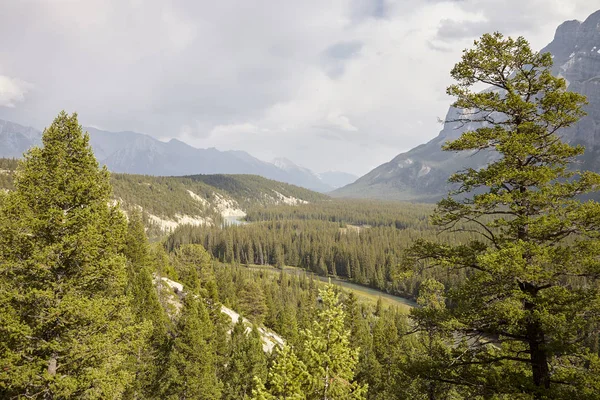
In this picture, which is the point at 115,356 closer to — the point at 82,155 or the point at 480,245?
the point at 82,155

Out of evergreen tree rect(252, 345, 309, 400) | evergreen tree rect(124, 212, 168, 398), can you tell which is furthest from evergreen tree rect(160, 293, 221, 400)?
evergreen tree rect(252, 345, 309, 400)

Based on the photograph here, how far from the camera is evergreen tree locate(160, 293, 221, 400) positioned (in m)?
28.4

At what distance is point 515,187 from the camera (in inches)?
435

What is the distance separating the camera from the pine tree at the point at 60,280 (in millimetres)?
11367

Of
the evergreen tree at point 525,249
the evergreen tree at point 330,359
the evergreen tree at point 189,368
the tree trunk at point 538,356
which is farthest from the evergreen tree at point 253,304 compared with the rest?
the tree trunk at point 538,356

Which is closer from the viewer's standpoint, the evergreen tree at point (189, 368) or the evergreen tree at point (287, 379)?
the evergreen tree at point (287, 379)

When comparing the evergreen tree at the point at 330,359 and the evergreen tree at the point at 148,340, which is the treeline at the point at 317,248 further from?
the evergreen tree at the point at 330,359

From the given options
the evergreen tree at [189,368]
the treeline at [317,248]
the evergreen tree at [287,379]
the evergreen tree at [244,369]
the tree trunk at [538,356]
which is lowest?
the treeline at [317,248]

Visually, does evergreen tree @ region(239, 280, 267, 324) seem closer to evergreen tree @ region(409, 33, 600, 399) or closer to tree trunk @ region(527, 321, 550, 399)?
evergreen tree @ region(409, 33, 600, 399)

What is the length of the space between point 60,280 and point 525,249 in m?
16.2

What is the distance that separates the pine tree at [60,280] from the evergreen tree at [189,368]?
16.8 m

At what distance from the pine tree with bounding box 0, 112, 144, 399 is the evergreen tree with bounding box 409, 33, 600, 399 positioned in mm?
12177

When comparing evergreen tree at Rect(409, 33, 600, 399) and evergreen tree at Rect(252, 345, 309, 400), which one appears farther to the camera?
evergreen tree at Rect(252, 345, 309, 400)

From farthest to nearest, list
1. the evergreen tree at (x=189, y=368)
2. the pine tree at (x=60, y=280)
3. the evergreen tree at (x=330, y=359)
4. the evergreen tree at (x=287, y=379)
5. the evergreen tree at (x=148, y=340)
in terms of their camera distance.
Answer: the evergreen tree at (x=189, y=368) < the evergreen tree at (x=148, y=340) < the pine tree at (x=60, y=280) < the evergreen tree at (x=330, y=359) < the evergreen tree at (x=287, y=379)
